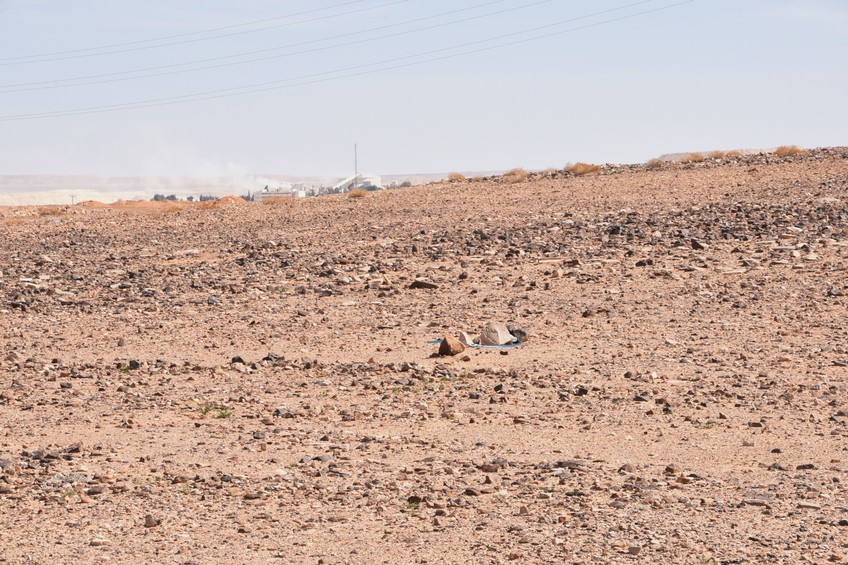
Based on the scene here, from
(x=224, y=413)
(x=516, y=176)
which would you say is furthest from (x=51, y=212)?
(x=224, y=413)

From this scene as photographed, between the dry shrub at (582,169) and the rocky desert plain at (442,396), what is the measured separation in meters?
8.84

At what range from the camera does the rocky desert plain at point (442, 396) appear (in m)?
6.19

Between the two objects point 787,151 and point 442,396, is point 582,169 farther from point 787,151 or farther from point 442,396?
point 442,396

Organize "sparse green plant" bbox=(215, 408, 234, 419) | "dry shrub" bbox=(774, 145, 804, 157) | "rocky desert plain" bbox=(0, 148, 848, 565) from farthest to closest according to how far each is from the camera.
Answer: "dry shrub" bbox=(774, 145, 804, 157)
"sparse green plant" bbox=(215, 408, 234, 419)
"rocky desert plain" bbox=(0, 148, 848, 565)

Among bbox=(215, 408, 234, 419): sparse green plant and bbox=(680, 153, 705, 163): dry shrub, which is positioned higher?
bbox=(680, 153, 705, 163): dry shrub

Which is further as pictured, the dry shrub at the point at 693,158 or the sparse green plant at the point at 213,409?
the dry shrub at the point at 693,158

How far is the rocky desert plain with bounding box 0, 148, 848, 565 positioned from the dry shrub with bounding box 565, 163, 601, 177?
29.0 feet

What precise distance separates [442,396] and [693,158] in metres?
22.4

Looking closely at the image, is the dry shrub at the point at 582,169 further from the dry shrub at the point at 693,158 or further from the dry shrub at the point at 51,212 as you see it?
the dry shrub at the point at 51,212

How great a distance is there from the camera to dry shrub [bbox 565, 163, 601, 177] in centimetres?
3002

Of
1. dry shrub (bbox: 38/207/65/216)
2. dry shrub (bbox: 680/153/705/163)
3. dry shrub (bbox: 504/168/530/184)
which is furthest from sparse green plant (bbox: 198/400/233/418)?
dry shrub (bbox: 38/207/65/216)

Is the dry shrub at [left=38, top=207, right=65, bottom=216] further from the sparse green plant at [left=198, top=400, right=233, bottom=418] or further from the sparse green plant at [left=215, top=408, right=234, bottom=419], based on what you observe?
the sparse green plant at [left=215, top=408, right=234, bottom=419]

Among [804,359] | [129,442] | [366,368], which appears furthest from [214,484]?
[804,359]

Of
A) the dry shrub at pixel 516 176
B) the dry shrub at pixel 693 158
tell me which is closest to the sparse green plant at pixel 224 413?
the dry shrub at pixel 516 176
